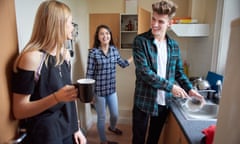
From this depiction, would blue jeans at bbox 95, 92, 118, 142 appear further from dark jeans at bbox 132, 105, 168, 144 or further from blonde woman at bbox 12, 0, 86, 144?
blonde woman at bbox 12, 0, 86, 144

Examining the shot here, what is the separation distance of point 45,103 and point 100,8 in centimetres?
224

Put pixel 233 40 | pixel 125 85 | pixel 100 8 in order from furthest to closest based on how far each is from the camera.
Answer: pixel 125 85 → pixel 100 8 → pixel 233 40

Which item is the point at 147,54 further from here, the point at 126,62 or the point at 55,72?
the point at 126,62

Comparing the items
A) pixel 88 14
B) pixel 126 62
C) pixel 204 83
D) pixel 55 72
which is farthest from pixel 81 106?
pixel 55 72

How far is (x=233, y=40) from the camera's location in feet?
2.08

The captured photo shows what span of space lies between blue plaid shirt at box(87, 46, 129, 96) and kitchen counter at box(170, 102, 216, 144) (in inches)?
42.4

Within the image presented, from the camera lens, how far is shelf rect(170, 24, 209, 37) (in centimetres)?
199

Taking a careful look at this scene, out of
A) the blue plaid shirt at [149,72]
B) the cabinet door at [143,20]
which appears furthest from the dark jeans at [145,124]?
the cabinet door at [143,20]

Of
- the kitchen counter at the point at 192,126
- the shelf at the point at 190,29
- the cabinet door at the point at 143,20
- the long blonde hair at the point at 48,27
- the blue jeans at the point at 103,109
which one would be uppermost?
the cabinet door at the point at 143,20

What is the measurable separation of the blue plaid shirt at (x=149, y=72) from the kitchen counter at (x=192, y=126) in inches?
7.9

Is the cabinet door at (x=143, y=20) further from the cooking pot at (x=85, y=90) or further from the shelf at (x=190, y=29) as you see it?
the cooking pot at (x=85, y=90)

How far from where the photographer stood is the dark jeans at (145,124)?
1.55 metres

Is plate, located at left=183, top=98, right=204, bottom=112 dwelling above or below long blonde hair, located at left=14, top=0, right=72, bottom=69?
below

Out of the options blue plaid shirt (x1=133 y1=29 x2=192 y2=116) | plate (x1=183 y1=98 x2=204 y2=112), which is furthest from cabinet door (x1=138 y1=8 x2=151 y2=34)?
Answer: plate (x1=183 y1=98 x2=204 y2=112)
